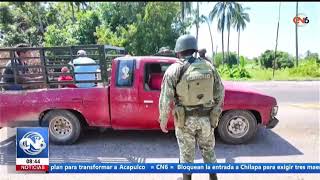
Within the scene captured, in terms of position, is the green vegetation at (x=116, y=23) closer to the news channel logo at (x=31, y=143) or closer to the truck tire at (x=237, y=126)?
the truck tire at (x=237, y=126)

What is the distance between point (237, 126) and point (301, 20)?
207 cm

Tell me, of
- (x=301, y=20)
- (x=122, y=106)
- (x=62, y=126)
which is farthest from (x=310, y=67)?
(x=62, y=126)

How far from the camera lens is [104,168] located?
3373 mm

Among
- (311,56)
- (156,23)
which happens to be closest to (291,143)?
(311,56)

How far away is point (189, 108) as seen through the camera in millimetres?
3705

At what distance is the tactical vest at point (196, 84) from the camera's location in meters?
3.57

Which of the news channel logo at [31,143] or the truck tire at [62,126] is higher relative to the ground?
the news channel logo at [31,143]

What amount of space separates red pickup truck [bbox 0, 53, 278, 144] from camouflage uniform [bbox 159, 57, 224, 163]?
193 centimetres

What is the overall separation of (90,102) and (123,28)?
2.02 m

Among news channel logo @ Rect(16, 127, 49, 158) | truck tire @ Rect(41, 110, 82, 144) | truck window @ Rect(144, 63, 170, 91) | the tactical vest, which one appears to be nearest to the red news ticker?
news channel logo @ Rect(16, 127, 49, 158)

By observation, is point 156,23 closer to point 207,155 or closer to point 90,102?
point 90,102

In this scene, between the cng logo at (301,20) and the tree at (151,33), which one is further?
the tree at (151,33)

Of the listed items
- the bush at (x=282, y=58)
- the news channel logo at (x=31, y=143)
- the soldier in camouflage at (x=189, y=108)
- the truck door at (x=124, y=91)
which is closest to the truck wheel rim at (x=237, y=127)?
the truck door at (x=124, y=91)

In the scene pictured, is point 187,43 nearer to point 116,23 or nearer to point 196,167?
point 196,167
